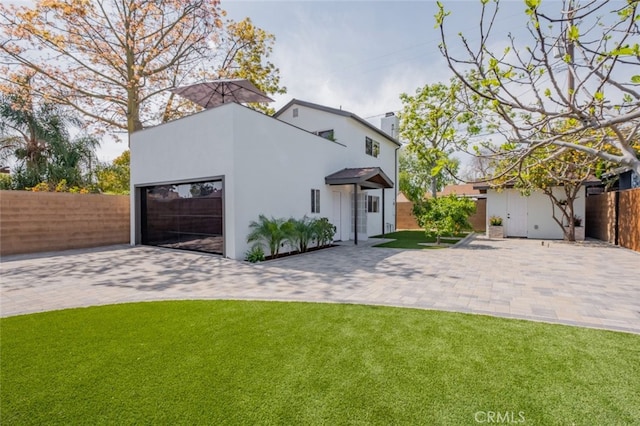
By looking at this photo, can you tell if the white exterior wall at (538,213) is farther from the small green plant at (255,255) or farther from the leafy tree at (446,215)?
the small green plant at (255,255)

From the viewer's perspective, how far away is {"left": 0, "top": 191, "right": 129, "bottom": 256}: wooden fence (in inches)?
434

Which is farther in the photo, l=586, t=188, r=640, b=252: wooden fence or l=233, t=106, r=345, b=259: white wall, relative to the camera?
l=586, t=188, r=640, b=252: wooden fence

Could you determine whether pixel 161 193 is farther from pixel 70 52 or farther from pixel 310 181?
pixel 70 52

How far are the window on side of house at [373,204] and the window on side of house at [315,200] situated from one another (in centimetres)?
456

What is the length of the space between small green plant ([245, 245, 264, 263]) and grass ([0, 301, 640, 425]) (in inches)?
188

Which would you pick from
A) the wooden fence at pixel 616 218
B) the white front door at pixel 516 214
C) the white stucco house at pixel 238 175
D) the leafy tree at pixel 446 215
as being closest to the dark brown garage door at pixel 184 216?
the white stucco house at pixel 238 175

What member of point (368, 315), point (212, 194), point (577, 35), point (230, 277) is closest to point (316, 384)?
point (368, 315)

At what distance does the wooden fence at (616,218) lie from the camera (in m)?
11.6

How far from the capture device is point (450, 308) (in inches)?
205

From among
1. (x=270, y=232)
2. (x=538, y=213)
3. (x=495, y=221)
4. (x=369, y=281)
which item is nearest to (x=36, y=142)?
(x=270, y=232)

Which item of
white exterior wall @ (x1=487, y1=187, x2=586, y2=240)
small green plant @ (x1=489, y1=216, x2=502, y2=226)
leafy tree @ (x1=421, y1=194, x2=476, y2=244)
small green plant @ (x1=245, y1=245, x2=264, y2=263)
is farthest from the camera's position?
small green plant @ (x1=489, y1=216, x2=502, y2=226)

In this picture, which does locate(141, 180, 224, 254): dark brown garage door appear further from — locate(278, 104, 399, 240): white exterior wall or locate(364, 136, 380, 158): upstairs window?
locate(364, 136, 380, 158): upstairs window

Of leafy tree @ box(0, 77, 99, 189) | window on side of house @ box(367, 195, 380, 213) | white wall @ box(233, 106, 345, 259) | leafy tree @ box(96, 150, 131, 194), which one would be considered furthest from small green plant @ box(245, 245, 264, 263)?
leafy tree @ box(96, 150, 131, 194)

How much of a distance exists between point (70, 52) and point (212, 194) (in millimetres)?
11315
